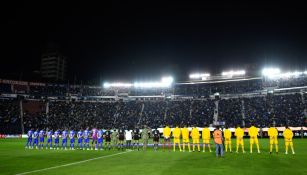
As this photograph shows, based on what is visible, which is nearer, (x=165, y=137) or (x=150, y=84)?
(x=165, y=137)

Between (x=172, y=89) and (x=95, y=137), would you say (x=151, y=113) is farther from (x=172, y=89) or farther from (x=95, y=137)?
(x=95, y=137)

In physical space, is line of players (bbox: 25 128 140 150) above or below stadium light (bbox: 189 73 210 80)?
below

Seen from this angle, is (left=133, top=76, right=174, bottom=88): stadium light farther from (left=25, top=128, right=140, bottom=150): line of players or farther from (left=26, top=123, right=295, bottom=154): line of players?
(left=25, top=128, right=140, bottom=150): line of players

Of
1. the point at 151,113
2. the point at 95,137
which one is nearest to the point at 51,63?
the point at 151,113

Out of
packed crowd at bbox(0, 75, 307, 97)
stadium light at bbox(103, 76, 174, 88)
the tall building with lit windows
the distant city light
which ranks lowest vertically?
packed crowd at bbox(0, 75, 307, 97)

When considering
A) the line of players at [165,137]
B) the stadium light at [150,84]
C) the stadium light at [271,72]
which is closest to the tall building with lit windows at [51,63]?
the stadium light at [150,84]

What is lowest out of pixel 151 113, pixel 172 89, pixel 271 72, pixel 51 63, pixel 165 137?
pixel 165 137

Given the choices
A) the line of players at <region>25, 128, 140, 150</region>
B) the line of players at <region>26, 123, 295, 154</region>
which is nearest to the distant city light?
the line of players at <region>26, 123, 295, 154</region>

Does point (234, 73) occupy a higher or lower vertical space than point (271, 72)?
higher

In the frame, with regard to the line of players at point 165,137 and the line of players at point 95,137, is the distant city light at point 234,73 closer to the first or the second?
the line of players at point 165,137

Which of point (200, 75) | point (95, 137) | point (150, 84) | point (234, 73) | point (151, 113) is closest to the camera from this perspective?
point (95, 137)

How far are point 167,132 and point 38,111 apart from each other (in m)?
50.0

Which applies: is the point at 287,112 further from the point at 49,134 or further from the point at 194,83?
the point at 49,134

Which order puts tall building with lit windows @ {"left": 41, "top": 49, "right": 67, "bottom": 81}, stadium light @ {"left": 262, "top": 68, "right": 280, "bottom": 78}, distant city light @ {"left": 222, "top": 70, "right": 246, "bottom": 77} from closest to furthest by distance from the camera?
stadium light @ {"left": 262, "top": 68, "right": 280, "bottom": 78} < distant city light @ {"left": 222, "top": 70, "right": 246, "bottom": 77} < tall building with lit windows @ {"left": 41, "top": 49, "right": 67, "bottom": 81}
